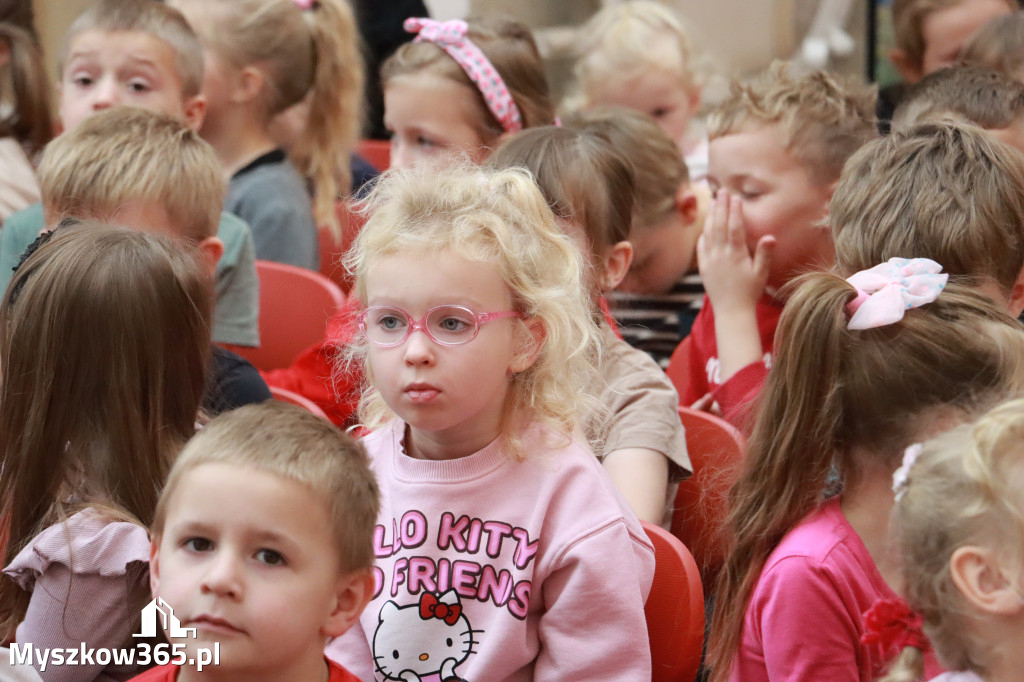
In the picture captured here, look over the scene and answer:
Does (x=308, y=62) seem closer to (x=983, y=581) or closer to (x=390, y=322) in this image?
(x=390, y=322)

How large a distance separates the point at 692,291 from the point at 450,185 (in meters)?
1.33

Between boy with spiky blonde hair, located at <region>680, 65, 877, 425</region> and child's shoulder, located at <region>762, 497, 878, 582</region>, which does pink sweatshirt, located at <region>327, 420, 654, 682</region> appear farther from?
boy with spiky blonde hair, located at <region>680, 65, 877, 425</region>

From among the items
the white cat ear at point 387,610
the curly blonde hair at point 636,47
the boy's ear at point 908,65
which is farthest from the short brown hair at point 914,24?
the white cat ear at point 387,610

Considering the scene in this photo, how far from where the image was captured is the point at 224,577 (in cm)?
132

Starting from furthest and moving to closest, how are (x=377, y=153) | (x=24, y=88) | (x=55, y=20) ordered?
1. (x=55, y=20)
2. (x=377, y=153)
3. (x=24, y=88)

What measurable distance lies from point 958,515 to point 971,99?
146 centimetres

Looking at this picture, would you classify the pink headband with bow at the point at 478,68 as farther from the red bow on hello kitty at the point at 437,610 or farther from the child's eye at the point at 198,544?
the child's eye at the point at 198,544

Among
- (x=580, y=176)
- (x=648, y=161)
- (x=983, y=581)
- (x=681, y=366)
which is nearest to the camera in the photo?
(x=983, y=581)

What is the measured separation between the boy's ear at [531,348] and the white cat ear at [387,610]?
1.24 feet

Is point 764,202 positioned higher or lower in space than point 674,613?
higher

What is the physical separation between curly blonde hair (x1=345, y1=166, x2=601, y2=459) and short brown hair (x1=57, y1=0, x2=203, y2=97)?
4.91ft

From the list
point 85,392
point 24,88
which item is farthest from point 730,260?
point 24,88

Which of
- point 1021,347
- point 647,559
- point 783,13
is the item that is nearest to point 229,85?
point 647,559

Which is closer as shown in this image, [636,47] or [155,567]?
[155,567]
